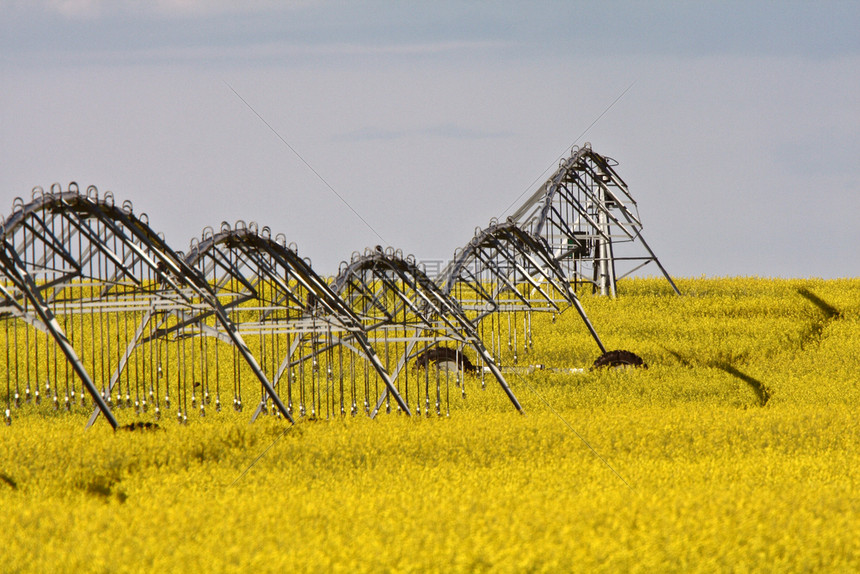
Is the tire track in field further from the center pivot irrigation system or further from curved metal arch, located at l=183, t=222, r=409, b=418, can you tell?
curved metal arch, located at l=183, t=222, r=409, b=418

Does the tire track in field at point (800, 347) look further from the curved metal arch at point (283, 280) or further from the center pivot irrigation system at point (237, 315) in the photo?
the curved metal arch at point (283, 280)

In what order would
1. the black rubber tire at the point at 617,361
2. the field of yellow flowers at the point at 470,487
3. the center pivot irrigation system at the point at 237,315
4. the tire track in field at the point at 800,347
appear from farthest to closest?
the black rubber tire at the point at 617,361
the tire track in field at the point at 800,347
the center pivot irrigation system at the point at 237,315
the field of yellow flowers at the point at 470,487

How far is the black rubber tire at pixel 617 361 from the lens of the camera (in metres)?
35.1

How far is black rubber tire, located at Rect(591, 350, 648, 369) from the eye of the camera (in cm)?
3509

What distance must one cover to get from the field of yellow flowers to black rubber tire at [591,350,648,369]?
12.2 feet

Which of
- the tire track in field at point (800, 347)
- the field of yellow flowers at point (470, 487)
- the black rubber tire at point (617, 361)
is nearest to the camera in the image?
the field of yellow flowers at point (470, 487)

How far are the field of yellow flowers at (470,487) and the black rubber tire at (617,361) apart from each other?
3.72 meters

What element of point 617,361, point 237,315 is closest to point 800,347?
point 617,361

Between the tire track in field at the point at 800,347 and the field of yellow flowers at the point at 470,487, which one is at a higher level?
the tire track in field at the point at 800,347

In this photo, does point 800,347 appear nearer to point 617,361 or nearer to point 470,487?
point 617,361

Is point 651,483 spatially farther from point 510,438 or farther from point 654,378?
point 654,378

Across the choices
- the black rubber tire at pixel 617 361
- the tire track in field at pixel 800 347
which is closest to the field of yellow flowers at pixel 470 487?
the tire track in field at pixel 800 347

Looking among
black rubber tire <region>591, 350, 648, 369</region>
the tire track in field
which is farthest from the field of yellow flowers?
black rubber tire <region>591, 350, 648, 369</region>

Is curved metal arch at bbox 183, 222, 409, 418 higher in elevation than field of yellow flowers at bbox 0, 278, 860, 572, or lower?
higher
